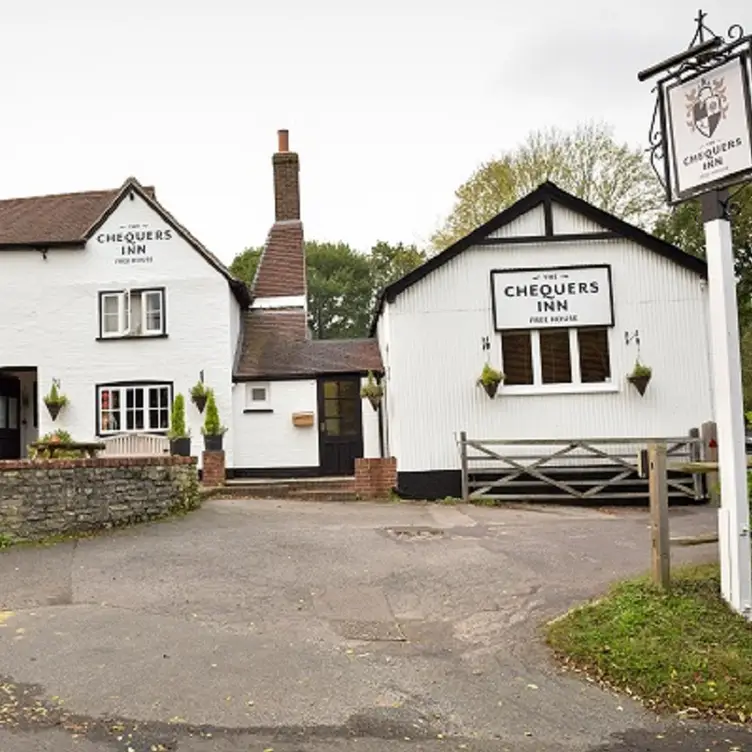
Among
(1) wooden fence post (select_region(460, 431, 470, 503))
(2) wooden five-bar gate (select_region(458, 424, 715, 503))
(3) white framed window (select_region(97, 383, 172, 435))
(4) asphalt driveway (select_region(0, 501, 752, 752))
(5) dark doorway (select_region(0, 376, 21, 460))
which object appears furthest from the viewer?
(5) dark doorway (select_region(0, 376, 21, 460))

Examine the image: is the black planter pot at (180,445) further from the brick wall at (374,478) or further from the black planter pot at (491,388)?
the black planter pot at (491,388)

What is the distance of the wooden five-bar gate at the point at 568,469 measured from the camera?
50.3 ft

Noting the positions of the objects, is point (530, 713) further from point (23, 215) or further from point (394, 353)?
point (23, 215)

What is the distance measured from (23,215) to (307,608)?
18.2 metres

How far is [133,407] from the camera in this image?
19.2 m

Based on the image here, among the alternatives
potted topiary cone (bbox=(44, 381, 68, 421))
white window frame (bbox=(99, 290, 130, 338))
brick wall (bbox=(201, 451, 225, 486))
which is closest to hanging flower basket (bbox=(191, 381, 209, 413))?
brick wall (bbox=(201, 451, 225, 486))

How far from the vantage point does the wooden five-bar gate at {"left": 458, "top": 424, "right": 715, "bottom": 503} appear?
50.3ft

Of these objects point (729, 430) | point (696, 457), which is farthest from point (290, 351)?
point (729, 430)

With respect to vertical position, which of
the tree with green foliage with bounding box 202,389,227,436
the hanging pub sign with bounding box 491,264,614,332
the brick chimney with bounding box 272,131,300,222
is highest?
the brick chimney with bounding box 272,131,300,222

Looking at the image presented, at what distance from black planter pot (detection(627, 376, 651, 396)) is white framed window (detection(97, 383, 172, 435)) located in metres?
11.1

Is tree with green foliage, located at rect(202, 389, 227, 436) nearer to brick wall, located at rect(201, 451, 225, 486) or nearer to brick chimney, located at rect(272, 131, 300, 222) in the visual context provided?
brick wall, located at rect(201, 451, 225, 486)

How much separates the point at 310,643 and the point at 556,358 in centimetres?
1131

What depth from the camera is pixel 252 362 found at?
64.4 feet

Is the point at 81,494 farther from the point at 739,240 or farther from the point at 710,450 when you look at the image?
the point at 739,240
